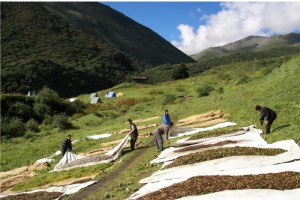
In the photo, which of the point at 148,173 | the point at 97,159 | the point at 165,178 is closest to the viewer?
the point at 165,178

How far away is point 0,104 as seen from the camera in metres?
75.5

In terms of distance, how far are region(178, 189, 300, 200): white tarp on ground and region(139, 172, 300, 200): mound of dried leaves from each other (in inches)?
21.6

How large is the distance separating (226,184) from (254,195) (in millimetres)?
2161

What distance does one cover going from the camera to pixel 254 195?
14977 millimetres

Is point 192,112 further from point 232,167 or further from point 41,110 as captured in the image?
point 41,110

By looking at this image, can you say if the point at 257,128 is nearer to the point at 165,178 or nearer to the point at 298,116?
the point at 298,116

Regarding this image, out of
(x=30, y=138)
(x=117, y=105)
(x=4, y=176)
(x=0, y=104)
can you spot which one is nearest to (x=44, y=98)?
(x=0, y=104)

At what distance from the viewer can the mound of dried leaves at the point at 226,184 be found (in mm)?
16094

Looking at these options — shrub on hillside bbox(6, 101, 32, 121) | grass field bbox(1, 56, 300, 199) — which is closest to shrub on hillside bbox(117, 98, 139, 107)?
grass field bbox(1, 56, 300, 199)

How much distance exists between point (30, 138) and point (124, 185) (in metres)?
39.7

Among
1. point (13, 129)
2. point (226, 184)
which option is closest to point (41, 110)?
point (13, 129)

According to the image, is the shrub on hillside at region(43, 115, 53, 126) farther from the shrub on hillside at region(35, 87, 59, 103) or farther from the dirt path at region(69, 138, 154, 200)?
the dirt path at region(69, 138, 154, 200)

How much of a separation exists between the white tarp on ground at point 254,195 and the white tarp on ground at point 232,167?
3358 mm

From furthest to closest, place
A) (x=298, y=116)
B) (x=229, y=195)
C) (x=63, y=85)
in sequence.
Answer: (x=63, y=85) → (x=298, y=116) → (x=229, y=195)
